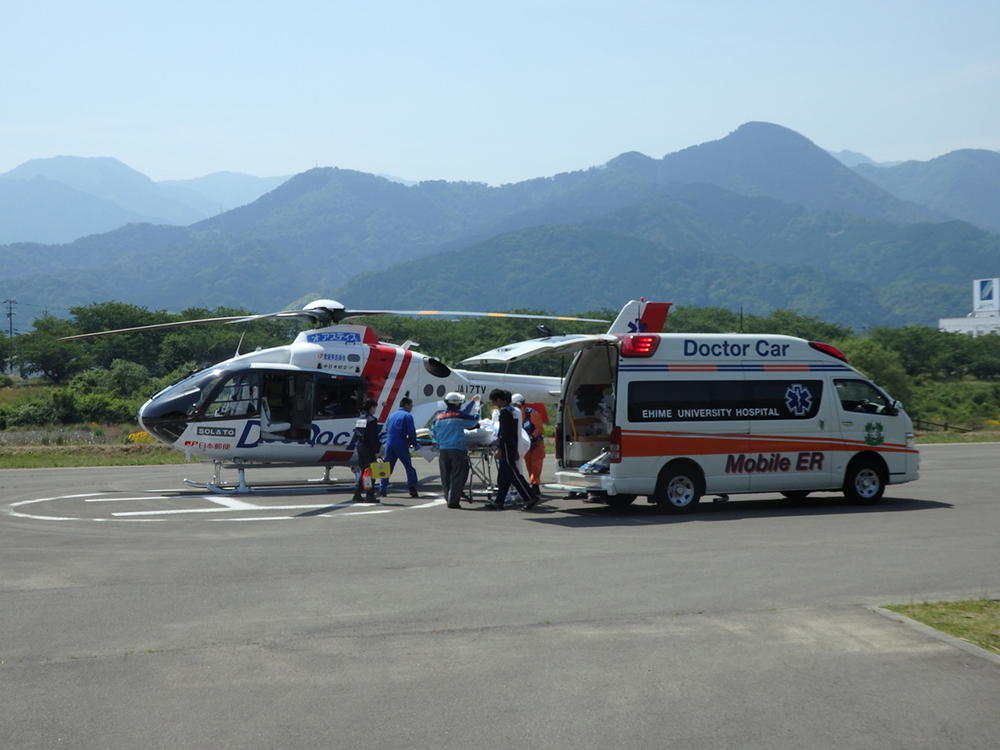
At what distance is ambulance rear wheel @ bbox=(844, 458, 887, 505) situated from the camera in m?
14.5

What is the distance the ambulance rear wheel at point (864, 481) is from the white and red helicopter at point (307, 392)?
4256mm

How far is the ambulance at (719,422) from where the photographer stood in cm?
1345

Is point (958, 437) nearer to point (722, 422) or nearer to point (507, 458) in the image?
point (722, 422)

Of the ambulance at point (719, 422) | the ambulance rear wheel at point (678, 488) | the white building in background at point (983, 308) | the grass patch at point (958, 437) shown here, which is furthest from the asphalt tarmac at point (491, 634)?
the white building in background at point (983, 308)

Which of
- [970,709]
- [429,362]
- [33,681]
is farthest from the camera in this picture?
[429,362]

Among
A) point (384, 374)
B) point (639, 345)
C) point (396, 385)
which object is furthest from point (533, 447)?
point (384, 374)

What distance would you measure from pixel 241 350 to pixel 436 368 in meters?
43.2

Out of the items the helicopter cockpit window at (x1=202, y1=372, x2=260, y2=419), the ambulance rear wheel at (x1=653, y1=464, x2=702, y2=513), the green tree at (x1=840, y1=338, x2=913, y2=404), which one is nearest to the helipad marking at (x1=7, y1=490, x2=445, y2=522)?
the helicopter cockpit window at (x1=202, y1=372, x2=260, y2=419)

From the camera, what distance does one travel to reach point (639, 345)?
13531mm

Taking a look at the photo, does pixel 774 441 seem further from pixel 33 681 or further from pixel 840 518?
pixel 33 681

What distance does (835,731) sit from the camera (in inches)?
205

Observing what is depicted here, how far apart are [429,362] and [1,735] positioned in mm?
13846

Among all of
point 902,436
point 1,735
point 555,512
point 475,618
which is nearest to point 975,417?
point 902,436

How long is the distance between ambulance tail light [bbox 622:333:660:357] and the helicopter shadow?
2.26 metres
